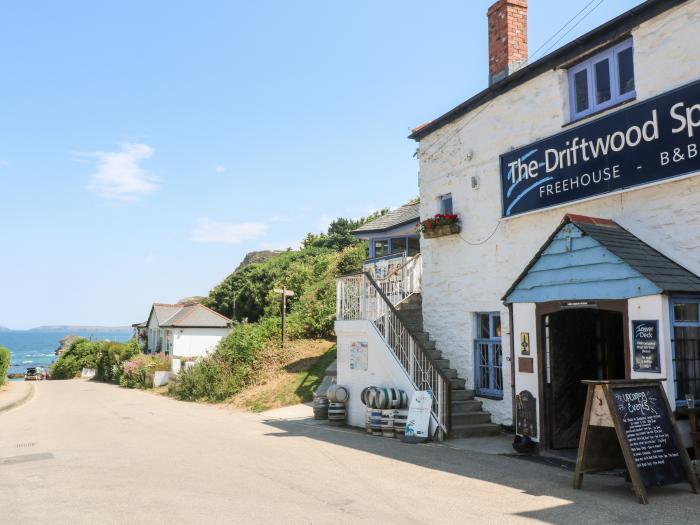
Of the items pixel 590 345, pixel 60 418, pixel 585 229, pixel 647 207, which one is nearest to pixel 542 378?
pixel 590 345

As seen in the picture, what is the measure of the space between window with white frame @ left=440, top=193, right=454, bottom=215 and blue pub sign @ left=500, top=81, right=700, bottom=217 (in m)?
2.18

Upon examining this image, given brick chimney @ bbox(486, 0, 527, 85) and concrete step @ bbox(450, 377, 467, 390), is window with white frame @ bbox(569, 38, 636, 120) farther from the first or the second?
concrete step @ bbox(450, 377, 467, 390)

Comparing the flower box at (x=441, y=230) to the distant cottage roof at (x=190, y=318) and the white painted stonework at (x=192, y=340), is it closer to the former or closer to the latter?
the white painted stonework at (x=192, y=340)

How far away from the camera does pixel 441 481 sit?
8.12 metres

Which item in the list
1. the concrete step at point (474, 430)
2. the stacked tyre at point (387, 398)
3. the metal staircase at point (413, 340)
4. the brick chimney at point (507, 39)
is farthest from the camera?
the brick chimney at point (507, 39)

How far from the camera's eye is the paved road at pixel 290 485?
6.42 m

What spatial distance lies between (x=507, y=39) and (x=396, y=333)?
731 centimetres

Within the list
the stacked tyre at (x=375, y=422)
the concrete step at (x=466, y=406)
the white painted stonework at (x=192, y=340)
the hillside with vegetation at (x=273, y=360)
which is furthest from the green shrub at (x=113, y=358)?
the concrete step at (x=466, y=406)

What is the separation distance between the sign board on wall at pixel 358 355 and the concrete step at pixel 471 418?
2931 mm

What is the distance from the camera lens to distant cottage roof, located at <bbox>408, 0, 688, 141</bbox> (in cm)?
962

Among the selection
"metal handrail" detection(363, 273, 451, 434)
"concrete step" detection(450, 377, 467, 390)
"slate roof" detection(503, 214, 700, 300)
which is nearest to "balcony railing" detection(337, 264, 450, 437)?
"metal handrail" detection(363, 273, 451, 434)

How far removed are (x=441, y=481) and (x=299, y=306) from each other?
19098mm

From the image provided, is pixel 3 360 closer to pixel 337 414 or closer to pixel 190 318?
pixel 190 318

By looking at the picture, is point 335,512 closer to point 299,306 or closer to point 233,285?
point 299,306
